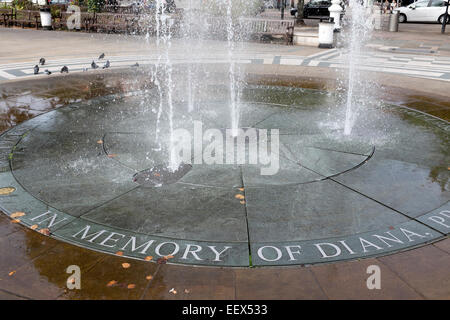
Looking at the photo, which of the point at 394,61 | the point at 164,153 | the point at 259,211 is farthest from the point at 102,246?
the point at 394,61

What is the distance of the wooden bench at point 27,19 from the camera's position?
2372 cm

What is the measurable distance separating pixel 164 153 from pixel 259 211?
1997mm

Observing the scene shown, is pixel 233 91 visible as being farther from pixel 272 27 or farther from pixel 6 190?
pixel 272 27

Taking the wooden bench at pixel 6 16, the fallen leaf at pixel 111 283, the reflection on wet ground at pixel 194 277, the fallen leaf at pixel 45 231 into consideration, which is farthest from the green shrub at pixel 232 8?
the fallen leaf at pixel 111 283

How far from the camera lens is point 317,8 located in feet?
111

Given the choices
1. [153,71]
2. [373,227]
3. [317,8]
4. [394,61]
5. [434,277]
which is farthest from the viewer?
[317,8]

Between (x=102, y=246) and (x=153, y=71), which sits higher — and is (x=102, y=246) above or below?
below

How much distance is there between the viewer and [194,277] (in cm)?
343

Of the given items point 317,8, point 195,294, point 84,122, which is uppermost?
point 317,8

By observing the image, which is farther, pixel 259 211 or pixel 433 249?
pixel 259 211

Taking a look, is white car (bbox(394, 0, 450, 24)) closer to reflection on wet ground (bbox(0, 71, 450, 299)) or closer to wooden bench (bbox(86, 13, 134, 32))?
wooden bench (bbox(86, 13, 134, 32))

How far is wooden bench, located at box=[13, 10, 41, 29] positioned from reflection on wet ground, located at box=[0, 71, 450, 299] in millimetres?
22856
